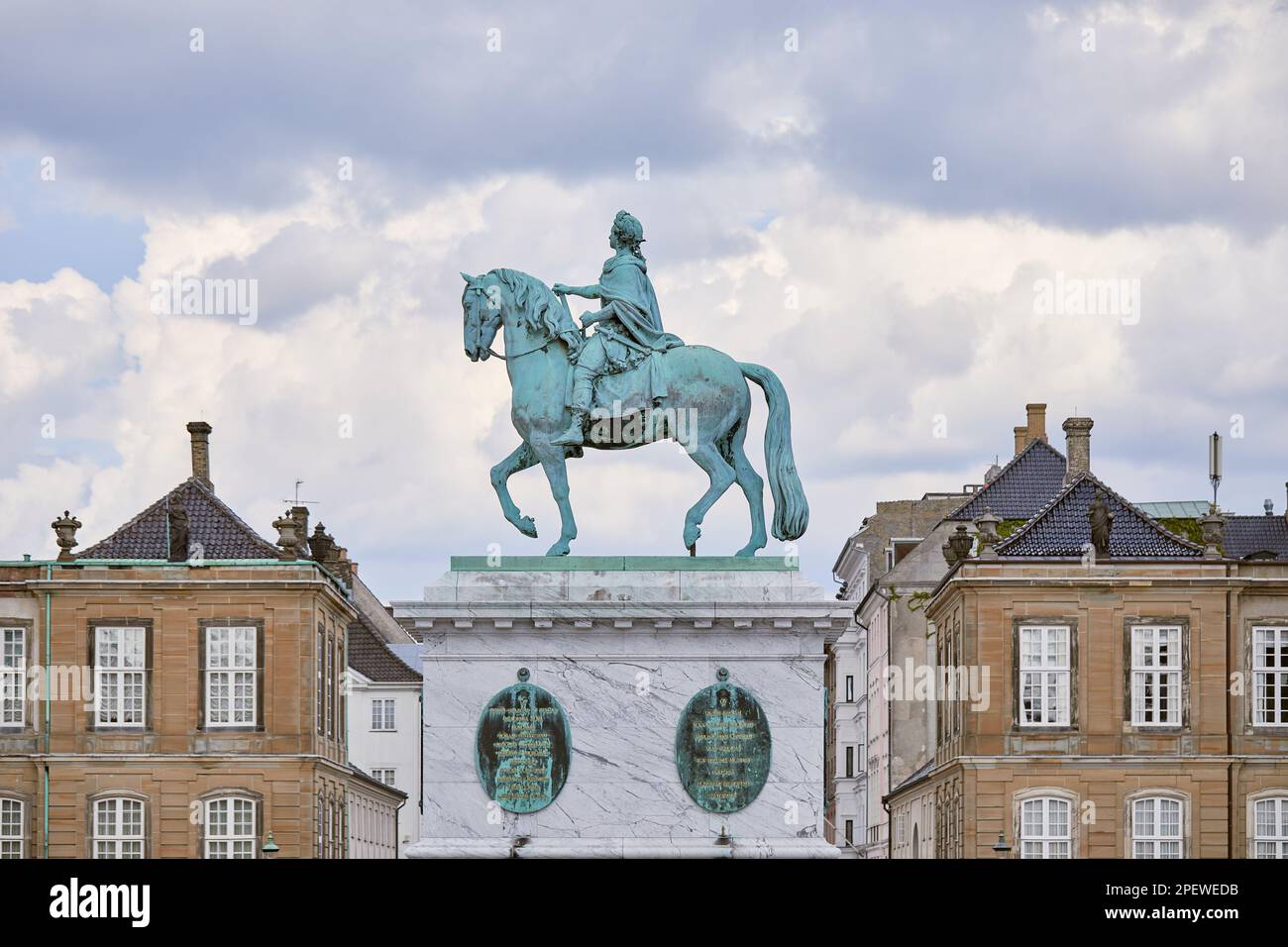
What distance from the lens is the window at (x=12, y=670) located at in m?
59.7

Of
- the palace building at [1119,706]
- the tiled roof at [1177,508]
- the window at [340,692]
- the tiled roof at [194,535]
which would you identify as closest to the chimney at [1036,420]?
the tiled roof at [1177,508]

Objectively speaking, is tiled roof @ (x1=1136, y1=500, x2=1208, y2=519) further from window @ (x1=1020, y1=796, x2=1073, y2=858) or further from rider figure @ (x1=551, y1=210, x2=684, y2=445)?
rider figure @ (x1=551, y1=210, x2=684, y2=445)

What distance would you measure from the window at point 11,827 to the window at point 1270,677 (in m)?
27.4

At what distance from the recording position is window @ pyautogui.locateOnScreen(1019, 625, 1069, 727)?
59.6 m

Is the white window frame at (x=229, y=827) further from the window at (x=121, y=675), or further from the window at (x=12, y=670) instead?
the window at (x=12, y=670)

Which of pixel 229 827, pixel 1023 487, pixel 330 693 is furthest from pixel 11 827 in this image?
pixel 1023 487

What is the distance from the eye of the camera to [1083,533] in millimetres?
61500

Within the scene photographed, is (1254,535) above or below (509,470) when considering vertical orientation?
above

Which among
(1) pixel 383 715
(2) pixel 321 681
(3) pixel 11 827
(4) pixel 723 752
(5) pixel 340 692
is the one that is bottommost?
(3) pixel 11 827

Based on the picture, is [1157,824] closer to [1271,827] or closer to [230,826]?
[1271,827]

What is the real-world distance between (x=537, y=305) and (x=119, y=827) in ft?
113

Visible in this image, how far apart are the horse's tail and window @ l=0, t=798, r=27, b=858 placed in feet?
116

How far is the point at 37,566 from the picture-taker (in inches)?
2345
